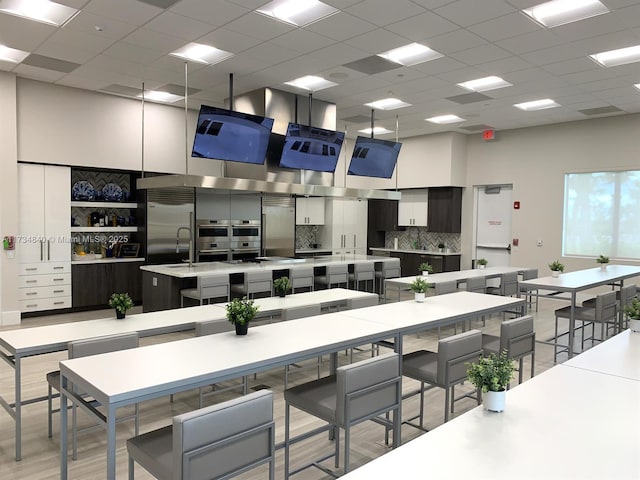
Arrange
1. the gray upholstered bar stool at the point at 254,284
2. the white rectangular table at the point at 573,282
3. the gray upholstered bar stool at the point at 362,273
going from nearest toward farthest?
1. the white rectangular table at the point at 573,282
2. the gray upholstered bar stool at the point at 254,284
3. the gray upholstered bar stool at the point at 362,273

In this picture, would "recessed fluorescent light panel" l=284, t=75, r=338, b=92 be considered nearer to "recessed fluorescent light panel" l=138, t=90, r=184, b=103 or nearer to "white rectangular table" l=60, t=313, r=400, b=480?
"recessed fluorescent light panel" l=138, t=90, r=184, b=103

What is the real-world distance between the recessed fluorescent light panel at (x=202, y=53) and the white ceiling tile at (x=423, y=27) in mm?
2100

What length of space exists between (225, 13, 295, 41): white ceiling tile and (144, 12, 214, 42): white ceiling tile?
0.29m

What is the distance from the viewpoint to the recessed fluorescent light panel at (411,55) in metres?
5.57

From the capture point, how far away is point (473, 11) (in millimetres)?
4449

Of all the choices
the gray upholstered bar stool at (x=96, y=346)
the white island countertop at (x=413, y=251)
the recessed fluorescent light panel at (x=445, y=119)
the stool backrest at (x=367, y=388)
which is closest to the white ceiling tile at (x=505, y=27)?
the stool backrest at (x=367, y=388)

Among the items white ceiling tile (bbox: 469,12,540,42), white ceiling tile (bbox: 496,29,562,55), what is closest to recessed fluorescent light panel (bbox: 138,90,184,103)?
white ceiling tile (bbox: 469,12,540,42)

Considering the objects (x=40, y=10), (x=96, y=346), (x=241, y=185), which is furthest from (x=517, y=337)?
(x=40, y=10)

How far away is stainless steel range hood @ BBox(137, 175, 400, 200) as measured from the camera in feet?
19.1

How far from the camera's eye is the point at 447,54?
5625 mm

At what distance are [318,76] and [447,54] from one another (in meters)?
1.80

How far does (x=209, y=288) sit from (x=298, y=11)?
10.6 feet

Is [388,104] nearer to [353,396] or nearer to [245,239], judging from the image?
[245,239]

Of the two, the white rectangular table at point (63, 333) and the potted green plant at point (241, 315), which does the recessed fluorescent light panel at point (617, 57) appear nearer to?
the potted green plant at point (241, 315)
